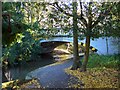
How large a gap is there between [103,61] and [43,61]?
1.96 feet

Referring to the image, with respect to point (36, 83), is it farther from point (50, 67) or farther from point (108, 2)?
point (108, 2)

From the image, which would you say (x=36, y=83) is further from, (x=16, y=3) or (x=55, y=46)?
(x=16, y=3)

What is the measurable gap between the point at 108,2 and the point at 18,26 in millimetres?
913

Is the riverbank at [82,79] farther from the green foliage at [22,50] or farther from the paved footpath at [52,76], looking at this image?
the green foliage at [22,50]

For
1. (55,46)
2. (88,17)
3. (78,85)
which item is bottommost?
(78,85)

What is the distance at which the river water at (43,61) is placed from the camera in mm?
4293

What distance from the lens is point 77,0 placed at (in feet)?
14.1

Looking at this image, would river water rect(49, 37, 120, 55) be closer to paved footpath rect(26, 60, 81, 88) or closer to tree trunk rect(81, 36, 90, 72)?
tree trunk rect(81, 36, 90, 72)

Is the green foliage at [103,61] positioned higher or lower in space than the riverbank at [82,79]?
higher

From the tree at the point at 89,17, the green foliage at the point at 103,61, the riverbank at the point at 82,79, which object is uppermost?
the tree at the point at 89,17

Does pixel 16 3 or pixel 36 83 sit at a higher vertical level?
pixel 16 3

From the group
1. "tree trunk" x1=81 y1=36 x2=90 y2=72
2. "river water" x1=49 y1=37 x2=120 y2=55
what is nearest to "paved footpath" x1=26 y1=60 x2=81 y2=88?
"tree trunk" x1=81 y1=36 x2=90 y2=72

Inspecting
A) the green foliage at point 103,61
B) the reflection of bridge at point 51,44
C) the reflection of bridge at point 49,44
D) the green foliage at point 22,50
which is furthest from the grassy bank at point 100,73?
the green foliage at point 22,50

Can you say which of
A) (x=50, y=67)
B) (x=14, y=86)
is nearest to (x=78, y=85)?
(x=50, y=67)
